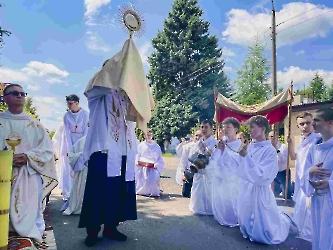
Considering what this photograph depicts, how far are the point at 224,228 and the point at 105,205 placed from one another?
2343 millimetres

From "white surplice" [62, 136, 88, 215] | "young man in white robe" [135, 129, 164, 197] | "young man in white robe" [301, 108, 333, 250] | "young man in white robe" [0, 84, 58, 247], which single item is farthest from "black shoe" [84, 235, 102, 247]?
"young man in white robe" [135, 129, 164, 197]

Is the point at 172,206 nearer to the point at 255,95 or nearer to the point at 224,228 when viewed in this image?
the point at 224,228

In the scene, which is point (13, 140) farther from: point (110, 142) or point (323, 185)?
point (323, 185)

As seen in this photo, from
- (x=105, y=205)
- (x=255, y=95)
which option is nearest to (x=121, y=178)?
(x=105, y=205)

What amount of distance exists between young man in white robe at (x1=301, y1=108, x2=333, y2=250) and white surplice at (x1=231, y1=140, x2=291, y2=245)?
79cm

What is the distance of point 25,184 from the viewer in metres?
3.76

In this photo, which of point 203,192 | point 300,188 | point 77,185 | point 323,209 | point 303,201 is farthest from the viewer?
point 203,192

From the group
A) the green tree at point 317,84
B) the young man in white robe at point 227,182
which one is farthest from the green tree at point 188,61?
the green tree at point 317,84

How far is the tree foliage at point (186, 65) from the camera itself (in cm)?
2781

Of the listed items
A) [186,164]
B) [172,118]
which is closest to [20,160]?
[186,164]

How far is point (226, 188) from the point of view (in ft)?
19.0

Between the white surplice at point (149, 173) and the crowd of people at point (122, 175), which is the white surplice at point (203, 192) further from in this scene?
the white surplice at point (149, 173)

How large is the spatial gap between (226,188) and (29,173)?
3518 mm

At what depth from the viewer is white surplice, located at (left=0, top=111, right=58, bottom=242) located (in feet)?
12.0
